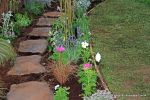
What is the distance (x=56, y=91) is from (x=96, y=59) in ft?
4.11

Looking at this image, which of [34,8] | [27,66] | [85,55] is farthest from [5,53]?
[34,8]

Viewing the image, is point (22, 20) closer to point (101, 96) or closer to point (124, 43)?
point (124, 43)

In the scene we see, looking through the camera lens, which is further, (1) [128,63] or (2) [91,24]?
(2) [91,24]

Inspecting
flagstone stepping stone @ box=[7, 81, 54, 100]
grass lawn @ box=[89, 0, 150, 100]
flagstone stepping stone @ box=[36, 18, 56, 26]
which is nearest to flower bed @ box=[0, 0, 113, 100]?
flagstone stepping stone @ box=[7, 81, 54, 100]

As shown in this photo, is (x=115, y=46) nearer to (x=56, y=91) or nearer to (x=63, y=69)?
(x=63, y=69)

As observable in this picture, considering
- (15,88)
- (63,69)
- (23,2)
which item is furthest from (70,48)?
(23,2)

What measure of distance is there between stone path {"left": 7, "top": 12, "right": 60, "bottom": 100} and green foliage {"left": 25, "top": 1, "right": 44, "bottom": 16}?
18.9 inches

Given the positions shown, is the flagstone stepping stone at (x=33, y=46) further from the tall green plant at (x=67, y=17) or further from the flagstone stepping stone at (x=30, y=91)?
the flagstone stepping stone at (x=30, y=91)

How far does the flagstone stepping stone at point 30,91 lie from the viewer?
498 cm

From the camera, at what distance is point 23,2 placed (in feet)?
28.8

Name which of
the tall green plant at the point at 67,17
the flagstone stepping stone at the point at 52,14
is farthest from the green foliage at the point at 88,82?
the flagstone stepping stone at the point at 52,14

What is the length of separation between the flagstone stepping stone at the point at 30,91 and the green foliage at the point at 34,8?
3.34 metres

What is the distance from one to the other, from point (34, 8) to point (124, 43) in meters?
2.25

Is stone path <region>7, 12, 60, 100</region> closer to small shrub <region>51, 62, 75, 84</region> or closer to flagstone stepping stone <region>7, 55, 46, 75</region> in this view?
flagstone stepping stone <region>7, 55, 46, 75</region>
